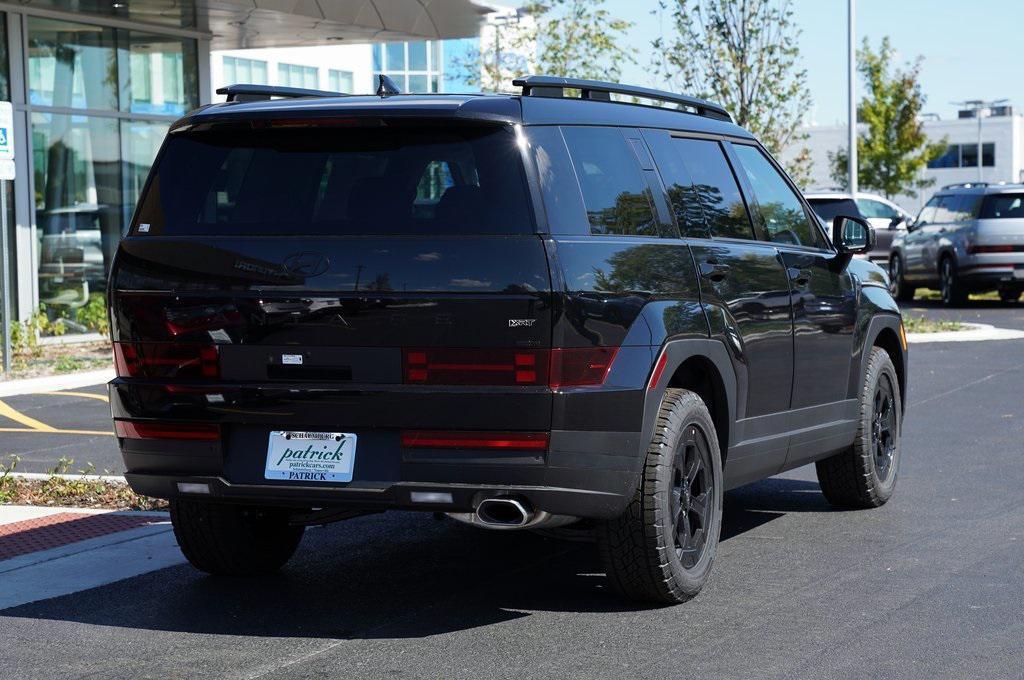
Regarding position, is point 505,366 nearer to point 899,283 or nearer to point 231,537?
point 231,537

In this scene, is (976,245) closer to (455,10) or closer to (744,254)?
(455,10)

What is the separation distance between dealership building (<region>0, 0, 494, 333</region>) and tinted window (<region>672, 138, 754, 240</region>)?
13.8 metres

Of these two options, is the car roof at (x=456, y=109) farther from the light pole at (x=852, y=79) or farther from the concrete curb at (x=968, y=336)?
the light pole at (x=852, y=79)

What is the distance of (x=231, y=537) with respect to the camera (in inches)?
268

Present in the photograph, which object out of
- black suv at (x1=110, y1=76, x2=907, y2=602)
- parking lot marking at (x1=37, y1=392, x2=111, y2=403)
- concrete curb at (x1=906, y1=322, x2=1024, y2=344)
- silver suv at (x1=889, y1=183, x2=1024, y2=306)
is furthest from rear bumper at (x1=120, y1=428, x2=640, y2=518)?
silver suv at (x1=889, y1=183, x2=1024, y2=306)

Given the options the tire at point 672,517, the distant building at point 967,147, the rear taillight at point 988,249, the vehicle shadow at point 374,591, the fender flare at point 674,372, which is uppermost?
the distant building at point 967,147

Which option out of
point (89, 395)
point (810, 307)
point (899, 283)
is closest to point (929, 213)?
point (899, 283)

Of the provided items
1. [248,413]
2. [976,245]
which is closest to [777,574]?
[248,413]

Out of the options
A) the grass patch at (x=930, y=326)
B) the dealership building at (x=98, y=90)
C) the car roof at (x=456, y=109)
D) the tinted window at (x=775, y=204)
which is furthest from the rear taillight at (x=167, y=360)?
the grass patch at (x=930, y=326)

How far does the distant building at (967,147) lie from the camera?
99125 millimetres

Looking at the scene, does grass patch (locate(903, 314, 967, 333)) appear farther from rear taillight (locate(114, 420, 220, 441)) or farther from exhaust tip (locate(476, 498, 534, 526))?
rear taillight (locate(114, 420, 220, 441))

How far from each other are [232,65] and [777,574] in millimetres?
24077

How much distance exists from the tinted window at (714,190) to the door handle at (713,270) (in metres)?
0.21

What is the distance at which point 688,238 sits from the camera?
661cm
